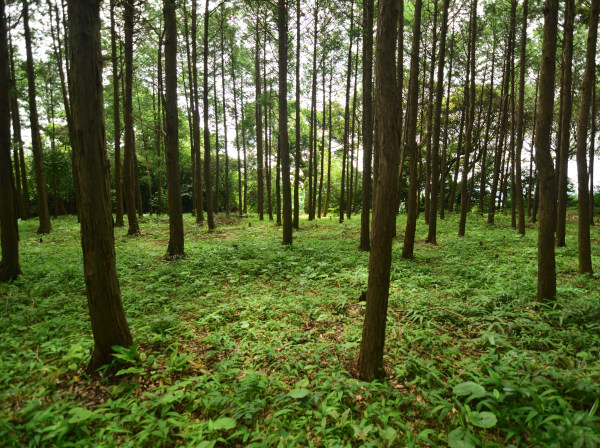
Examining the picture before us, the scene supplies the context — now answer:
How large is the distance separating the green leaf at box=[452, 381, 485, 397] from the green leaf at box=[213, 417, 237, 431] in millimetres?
2156

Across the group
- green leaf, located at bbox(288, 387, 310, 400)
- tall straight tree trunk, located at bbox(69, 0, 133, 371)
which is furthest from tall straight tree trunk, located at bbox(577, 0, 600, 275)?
tall straight tree trunk, located at bbox(69, 0, 133, 371)

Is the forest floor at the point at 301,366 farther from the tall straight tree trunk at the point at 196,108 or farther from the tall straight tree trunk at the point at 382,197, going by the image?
the tall straight tree trunk at the point at 196,108

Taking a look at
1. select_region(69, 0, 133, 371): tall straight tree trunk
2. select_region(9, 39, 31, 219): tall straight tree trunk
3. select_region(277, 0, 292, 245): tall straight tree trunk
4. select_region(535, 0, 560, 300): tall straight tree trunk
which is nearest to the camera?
select_region(69, 0, 133, 371): tall straight tree trunk

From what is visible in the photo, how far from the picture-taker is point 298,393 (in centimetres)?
297

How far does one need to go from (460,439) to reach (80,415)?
3.33 m

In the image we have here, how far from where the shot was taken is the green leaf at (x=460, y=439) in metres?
2.33

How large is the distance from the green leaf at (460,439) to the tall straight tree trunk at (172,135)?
8196 millimetres

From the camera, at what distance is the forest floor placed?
2.53 m

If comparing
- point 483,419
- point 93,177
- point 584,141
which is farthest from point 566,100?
point 93,177

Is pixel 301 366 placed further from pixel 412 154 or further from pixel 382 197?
pixel 412 154

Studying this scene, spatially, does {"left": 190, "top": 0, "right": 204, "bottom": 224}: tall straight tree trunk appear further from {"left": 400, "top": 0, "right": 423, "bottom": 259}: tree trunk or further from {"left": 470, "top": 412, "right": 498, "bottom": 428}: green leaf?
{"left": 470, "top": 412, "right": 498, "bottom": 428}: green leaf

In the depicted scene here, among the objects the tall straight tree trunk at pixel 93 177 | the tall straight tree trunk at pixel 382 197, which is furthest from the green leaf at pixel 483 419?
the tall straight tree trunk at pixel 93 177

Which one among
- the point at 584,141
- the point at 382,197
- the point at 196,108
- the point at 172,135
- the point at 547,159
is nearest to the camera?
the point at 382,197

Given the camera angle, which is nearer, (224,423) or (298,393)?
(224,423)
